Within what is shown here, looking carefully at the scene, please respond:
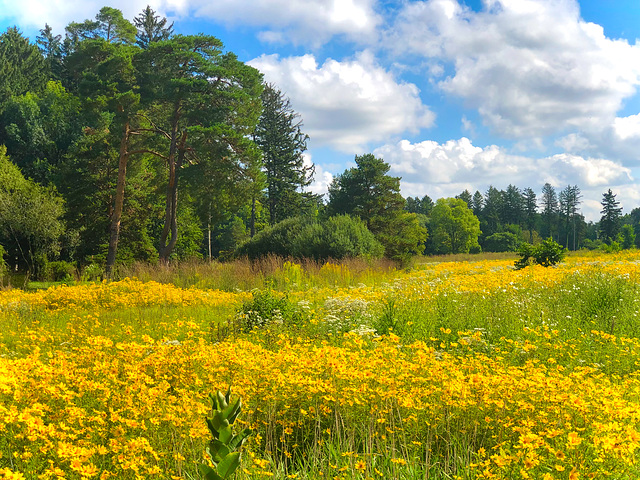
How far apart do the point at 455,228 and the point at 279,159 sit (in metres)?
27.2

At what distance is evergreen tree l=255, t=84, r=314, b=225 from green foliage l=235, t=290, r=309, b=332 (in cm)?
2940

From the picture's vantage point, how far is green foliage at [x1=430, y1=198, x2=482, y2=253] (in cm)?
5475

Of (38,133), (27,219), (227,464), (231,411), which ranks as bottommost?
(227,464)

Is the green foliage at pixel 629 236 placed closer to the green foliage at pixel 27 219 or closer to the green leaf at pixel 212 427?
the green foliage at pixel 27 219

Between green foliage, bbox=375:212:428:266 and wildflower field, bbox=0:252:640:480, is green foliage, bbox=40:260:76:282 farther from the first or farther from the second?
wildflower field, bbox=0:252:640:480

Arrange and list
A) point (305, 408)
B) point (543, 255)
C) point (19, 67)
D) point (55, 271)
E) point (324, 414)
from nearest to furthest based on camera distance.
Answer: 1. point (324, 414)
2. point (305, 408)
3. point (543, 255)
4. point (55, 271)
5. point (19, 67)

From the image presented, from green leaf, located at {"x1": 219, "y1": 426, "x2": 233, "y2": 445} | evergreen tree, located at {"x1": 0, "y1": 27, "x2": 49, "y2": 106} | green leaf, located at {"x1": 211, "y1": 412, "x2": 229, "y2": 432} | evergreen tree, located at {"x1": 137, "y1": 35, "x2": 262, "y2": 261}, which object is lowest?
green leaf, located at {"x1": 219, "y1": 426, "x2": 233, "y2": 445}

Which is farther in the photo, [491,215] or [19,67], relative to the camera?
[491,215]

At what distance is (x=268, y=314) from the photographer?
624 cm

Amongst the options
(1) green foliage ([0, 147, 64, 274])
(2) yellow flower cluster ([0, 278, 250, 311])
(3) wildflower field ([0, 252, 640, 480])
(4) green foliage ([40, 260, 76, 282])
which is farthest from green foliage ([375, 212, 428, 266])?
(3) wildflower field ([0, 252, 640, 480])

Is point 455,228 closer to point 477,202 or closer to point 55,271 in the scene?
point 477,202

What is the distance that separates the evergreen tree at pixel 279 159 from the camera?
3612 cm

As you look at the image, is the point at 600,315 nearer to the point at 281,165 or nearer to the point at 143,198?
the point at 143,198

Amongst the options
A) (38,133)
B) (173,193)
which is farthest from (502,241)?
(38,133)
